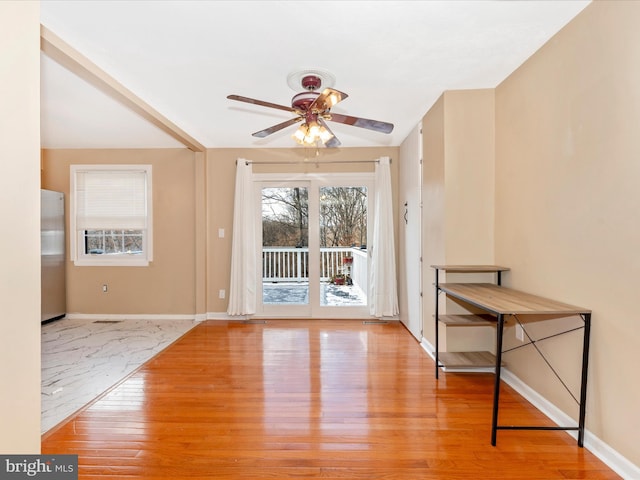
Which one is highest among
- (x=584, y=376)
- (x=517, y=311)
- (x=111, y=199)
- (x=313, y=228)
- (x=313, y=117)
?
(x=313, y=117)

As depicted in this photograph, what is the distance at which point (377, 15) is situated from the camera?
1935 mm

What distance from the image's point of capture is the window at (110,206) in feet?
15.6

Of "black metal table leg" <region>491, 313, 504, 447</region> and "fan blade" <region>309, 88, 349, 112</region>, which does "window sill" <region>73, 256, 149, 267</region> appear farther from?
"black metal table leg" <region>491, 313, 504, 447</region>

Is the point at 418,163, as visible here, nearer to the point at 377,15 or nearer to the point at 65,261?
the point at 377,15

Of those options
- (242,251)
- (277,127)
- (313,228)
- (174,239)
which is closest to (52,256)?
(174,239)

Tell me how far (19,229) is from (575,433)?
2.90 m

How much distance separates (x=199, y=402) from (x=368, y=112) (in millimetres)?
3090

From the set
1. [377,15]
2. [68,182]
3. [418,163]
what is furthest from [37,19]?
[68,182]

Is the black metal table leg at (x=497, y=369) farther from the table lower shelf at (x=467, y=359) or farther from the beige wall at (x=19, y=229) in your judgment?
the beige wall at (x=19, y=229)

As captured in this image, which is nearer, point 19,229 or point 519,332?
point 19,229

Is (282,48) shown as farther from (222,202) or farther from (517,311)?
(222,202)

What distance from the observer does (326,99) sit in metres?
2.14

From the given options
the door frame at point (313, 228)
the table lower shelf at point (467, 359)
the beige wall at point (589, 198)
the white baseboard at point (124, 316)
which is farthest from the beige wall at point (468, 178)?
the white baseboard at point (124, 316)

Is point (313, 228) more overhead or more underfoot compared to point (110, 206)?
more underfoot
